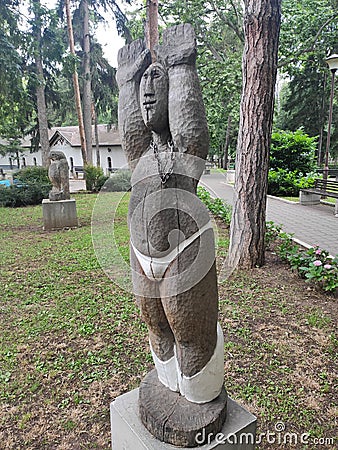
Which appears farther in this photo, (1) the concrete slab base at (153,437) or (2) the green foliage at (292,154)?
(2) the green foliage at (292,154)

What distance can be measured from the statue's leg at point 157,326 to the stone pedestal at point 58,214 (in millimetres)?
7019

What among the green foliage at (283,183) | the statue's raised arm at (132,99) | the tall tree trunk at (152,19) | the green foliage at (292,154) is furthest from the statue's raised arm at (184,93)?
the green foliage at (292,154)

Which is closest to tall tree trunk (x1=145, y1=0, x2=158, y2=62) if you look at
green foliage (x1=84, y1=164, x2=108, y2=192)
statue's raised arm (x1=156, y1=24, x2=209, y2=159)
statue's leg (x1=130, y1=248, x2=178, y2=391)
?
statue's raised arm (x1=156, y1=24, x2=209, y2=159)

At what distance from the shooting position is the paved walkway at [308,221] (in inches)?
260

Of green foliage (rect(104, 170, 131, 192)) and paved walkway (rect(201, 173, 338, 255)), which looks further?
paved walkway (rect(201, 173, 338, 255))

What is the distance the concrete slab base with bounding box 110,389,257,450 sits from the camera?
145 cm

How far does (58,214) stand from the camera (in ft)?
26.7

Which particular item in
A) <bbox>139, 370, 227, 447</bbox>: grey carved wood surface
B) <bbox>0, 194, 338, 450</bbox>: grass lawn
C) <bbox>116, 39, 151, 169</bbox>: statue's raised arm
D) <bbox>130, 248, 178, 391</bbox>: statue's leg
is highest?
<bbox>116, 39, 151, 169</bbox>: statue's raised arm

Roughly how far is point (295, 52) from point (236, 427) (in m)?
11.1

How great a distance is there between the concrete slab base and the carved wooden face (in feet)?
4.26

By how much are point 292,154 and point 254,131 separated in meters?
10.2

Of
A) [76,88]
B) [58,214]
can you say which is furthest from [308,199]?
[76,88]

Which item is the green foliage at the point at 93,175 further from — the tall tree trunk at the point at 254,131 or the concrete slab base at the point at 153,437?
the concrete slab base at the point at 153,437

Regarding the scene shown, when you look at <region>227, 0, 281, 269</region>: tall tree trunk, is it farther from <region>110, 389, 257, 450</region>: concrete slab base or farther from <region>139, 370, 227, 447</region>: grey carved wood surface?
<region>139, 370, 227, 447</region>: grey carved wood surface
